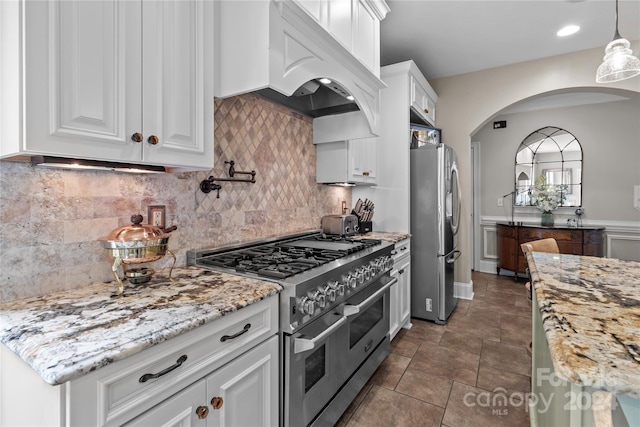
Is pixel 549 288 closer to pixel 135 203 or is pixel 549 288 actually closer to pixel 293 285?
pixel 293 285

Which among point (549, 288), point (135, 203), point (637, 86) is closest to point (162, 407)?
point (135, 203)

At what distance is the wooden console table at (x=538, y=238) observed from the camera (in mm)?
4156

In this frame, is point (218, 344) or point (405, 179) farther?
point (405, 179)

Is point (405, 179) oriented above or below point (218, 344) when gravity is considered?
above

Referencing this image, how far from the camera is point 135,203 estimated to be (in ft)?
4.71

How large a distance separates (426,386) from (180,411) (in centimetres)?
175

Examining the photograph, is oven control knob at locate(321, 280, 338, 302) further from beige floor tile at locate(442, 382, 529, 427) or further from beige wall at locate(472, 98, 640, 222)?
beige wall at locate(472, 98, 640, 222)

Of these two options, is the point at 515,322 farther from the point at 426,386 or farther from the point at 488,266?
the point at 488,266

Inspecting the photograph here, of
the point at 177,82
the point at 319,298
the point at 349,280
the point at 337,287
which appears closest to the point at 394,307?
the point at 349,280

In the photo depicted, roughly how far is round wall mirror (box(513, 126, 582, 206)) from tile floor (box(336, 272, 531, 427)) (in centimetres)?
241

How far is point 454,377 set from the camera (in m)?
2.24

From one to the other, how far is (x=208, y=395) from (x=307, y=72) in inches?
58.7

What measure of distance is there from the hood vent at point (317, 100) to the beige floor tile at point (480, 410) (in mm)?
2083

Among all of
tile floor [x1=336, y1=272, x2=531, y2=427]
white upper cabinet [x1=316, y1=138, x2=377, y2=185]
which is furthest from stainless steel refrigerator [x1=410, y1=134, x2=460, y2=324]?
white upper cabinet [x1=316, y1=138, x2=377, y2=185]
